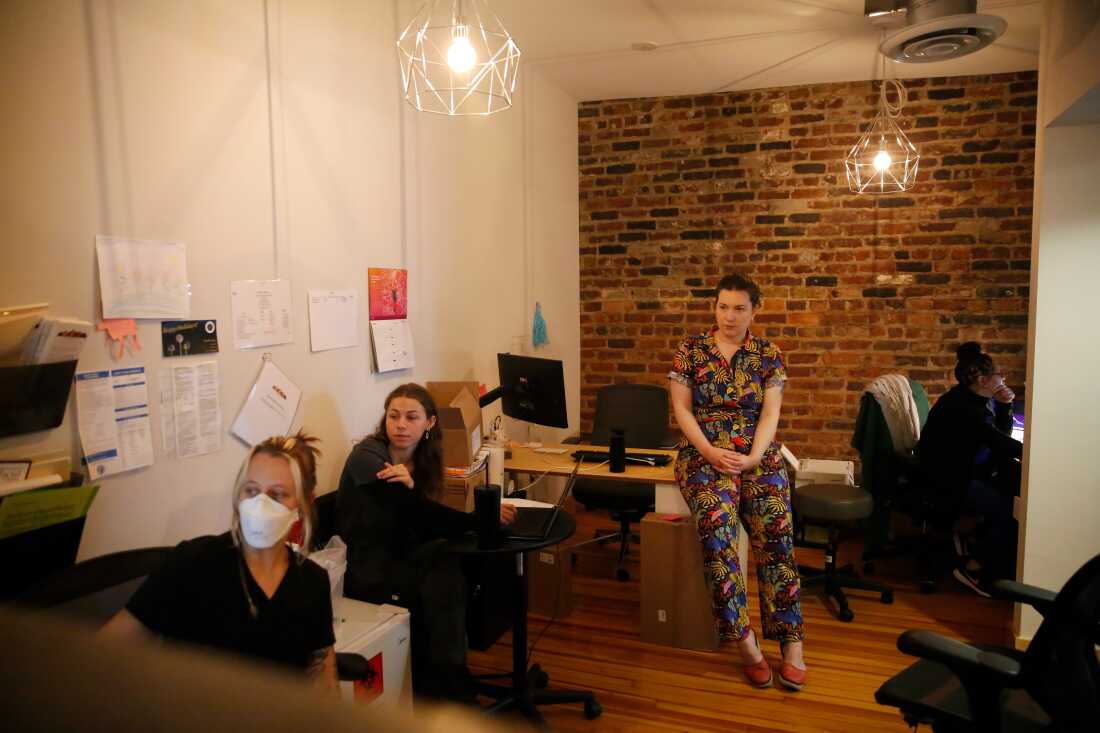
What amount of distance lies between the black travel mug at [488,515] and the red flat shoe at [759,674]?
1.31 meters

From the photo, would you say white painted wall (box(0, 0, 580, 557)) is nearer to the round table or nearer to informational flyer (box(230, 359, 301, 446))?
informational flyer (box(230, 359, 301, 446))

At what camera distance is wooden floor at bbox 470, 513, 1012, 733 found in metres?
2.84

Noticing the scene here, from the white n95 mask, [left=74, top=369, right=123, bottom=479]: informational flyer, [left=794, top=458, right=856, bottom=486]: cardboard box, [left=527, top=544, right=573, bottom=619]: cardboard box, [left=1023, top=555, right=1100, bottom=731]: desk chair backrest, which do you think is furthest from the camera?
[left=794, top=458, right=856, bottom=486]: cardboard box

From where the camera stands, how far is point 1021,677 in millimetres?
1697

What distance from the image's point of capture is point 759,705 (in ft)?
9.64

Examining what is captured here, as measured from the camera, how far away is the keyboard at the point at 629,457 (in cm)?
373

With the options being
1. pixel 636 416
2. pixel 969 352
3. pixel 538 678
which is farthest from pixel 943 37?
pixel 538 678

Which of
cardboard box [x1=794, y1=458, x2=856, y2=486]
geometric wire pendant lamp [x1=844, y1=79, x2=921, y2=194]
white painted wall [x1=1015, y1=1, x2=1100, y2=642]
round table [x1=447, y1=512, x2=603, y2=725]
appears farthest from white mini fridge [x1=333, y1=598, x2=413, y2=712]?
geometric wire pendant lamp [x1=844, y1=79, x2=921, y2=194]

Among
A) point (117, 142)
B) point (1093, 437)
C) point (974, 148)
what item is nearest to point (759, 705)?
point (1093, 437)

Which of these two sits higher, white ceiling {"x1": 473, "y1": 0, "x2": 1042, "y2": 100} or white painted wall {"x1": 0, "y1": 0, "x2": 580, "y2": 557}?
white ceiling {"x1": 473, "y1": 0, "x2": 1042, "y2": 100}

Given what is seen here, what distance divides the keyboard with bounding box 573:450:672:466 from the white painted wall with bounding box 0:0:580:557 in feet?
2.53

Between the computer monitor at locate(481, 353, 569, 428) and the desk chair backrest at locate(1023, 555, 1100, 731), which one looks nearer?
the desk chair backrest at locate(1023, 555, 1100, 731)

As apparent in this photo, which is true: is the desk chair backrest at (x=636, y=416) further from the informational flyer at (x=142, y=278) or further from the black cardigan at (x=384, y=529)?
the informational flyer at (x=142, y=278)

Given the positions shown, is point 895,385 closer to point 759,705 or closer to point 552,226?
point 759,705
